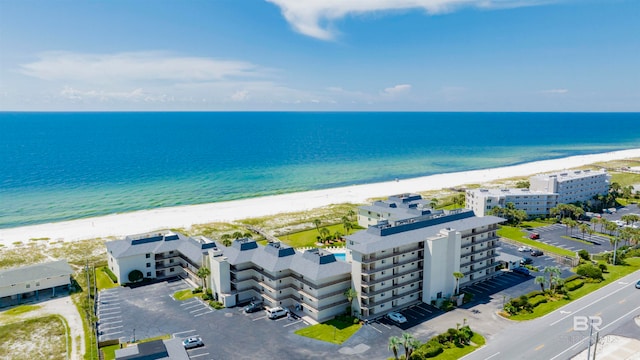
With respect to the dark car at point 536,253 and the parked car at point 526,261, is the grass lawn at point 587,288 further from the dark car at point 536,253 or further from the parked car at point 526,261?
the parked car at point 526,261

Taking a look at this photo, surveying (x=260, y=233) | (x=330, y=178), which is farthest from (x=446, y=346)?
(x=330, y=178)

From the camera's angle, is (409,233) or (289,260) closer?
(289,260)

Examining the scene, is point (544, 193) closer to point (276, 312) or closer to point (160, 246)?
point (276, 312)

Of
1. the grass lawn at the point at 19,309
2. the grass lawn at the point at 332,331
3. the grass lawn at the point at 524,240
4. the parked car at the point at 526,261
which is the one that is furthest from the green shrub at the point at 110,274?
the grass lawn at the point at 524,240

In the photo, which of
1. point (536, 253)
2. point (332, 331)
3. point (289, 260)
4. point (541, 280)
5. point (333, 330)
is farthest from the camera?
point (536, 253)

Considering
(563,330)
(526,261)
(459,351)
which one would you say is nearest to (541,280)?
(563,330)

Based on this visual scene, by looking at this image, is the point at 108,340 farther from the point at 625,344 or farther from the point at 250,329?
the point at 625,344

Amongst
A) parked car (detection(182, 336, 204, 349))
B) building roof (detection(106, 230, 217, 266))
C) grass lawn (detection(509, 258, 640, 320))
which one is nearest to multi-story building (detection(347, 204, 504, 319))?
grass lawn (detection(509, 258, 640, 320))
